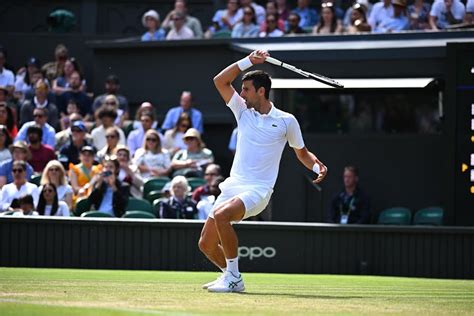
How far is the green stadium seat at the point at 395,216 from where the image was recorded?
17.4 meters

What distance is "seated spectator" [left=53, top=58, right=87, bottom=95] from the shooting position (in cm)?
2073

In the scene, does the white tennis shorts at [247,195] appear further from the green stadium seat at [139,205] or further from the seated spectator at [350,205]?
the seated spectator at [350,205]

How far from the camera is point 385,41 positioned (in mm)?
18391

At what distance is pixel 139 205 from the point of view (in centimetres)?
1655

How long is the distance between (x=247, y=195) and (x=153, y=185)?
292 inches

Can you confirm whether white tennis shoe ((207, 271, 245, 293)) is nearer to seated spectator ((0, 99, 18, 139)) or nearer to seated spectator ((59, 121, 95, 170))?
seated spectator ((59, 121, 95, 170))

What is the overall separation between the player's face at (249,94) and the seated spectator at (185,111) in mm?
8890

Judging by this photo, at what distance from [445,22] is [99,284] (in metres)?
9.54

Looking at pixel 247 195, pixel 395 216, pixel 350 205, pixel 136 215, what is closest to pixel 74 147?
pixel 136 215

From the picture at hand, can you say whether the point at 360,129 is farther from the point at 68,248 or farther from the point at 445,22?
the point at 68,248

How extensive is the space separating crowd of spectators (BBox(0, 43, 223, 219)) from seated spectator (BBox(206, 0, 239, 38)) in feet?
5.04

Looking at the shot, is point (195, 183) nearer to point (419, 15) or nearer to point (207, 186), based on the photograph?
point (207, 186)

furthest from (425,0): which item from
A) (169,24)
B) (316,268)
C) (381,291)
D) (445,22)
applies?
(381,291)

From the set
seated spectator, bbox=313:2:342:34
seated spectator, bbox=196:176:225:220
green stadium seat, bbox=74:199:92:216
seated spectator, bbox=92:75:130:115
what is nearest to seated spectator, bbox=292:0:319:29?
seated spectator, bbox=313:2:342:34
